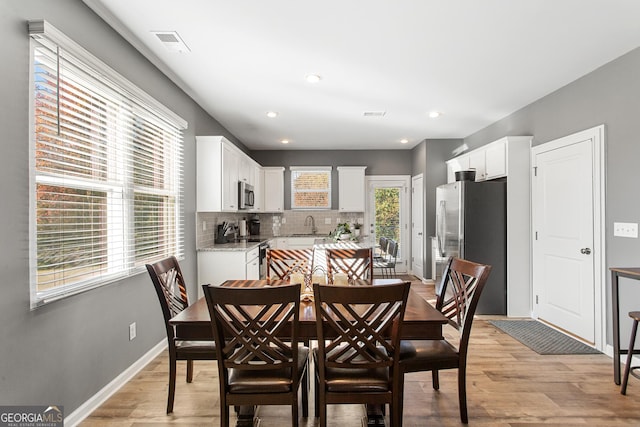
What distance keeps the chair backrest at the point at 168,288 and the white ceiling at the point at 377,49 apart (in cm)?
169

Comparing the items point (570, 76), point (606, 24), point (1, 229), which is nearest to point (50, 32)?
point (1, 229)

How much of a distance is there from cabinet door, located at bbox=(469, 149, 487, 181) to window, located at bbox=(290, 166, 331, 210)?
2942mm

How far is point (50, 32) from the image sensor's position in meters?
1.83

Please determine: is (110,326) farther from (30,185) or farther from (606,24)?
(606,24)

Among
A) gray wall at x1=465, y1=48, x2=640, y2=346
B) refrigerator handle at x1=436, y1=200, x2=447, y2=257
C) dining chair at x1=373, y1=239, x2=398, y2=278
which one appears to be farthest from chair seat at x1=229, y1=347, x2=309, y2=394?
dining chair at x1=373, y1=239, x2=398, y2=278

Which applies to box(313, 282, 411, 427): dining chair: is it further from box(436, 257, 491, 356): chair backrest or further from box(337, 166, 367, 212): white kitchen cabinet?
box(337, 166, 367, 212): white kitchen cabinet

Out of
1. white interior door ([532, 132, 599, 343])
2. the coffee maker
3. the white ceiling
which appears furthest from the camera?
the coffee maker

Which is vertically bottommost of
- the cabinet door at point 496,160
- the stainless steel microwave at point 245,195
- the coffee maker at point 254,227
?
the coffee maker at point 254,227

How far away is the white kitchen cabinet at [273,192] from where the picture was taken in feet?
23.2

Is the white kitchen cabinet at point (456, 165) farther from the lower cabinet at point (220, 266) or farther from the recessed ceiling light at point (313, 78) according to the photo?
the lower cabinet at point (220, 266)

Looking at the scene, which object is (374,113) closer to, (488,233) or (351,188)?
(488,233)

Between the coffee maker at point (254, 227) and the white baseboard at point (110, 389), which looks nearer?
the white baseboard at point (110, 389)

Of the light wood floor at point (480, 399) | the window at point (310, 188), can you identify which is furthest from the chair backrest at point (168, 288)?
the window at point (310, 188)

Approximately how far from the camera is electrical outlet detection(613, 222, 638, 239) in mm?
2885
